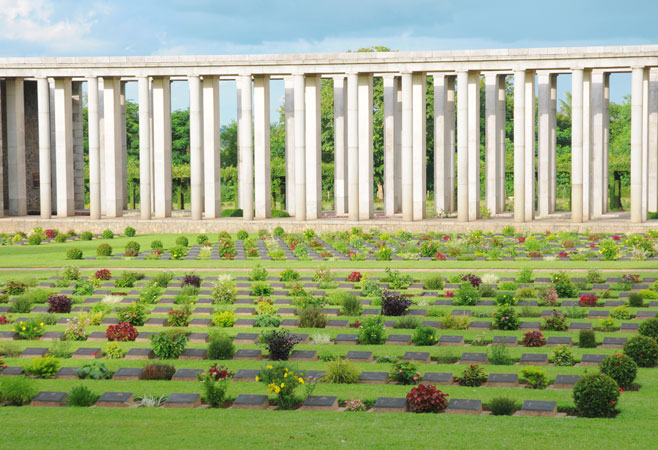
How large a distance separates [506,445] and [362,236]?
32168 mm

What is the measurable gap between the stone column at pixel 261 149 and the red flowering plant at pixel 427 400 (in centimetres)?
3985

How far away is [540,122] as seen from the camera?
2238 inches

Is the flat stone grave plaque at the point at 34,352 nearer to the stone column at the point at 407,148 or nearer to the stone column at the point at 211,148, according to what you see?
the stone column at the point at 407,148

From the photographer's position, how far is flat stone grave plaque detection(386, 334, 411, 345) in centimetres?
1992

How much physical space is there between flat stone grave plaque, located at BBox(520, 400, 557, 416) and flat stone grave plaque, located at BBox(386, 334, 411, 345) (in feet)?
19.7

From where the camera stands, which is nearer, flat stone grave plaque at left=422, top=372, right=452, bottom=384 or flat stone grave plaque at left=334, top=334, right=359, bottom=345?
flat stone grave plaque at left=422, top=372, right=452, bottom=384

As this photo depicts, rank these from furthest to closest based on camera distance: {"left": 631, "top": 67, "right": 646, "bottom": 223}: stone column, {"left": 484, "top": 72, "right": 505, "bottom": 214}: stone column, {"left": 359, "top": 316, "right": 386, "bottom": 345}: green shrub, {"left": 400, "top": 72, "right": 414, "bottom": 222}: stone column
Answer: {"left": 484, "top": 72, "right": 505, "bottom": 214}: stone column → {"left": 400, "top": 72, "right": 414, "bottom": 222}: stone column → {"left": 631, "top": 67, "right": 646, "bottom": 223}: stone column → {"left": 359, "top": 316, "right": 386, "bottom": 345}: green shrub

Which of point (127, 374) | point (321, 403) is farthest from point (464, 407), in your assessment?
point (127, 374)

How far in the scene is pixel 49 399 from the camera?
48.9ft

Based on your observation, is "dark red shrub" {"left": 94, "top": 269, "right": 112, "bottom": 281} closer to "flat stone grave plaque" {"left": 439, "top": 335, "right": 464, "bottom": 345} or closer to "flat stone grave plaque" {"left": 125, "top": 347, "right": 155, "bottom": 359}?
"flat stone grave plaque" {"left": 125, "top": 347, "right": 155, "bottom": 359}

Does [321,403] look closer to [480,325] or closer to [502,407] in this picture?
[502,407]

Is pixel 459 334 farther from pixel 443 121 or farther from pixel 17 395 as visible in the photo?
pixel 443 121

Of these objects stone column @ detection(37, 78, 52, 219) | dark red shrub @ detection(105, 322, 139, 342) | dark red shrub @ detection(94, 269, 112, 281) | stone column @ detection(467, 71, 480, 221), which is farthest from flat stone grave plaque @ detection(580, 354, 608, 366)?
stone column @ detection(37, 78, 52, 219)

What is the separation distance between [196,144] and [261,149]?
3.98 metres
